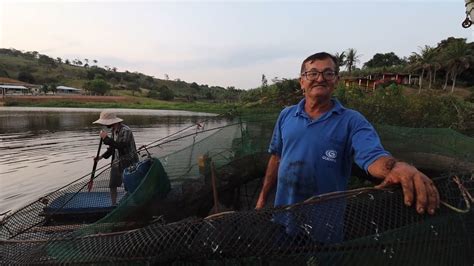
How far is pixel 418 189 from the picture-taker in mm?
1907

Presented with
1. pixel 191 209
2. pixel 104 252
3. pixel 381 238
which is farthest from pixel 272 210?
pixel 191 209

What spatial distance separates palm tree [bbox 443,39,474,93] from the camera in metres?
47.3

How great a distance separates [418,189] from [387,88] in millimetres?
15620

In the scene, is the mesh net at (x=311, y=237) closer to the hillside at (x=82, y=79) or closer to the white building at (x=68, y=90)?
the hillside at (x=82, y=79)

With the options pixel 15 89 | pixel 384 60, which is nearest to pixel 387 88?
pixel 384 60

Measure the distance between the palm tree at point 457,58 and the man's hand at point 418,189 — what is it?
5118 cm

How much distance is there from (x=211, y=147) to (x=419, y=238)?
520 cm

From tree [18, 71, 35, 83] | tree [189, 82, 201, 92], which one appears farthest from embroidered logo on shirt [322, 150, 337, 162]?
tree [189, 82, 201, 92]

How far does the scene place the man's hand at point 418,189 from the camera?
1894 millimetres

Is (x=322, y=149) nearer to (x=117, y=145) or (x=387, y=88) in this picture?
(x=117, y=145)

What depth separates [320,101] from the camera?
2660 millimetres

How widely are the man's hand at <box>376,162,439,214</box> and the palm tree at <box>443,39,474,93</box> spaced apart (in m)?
51.2

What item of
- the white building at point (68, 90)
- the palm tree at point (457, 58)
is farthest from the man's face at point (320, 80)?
the white building at point (68, 90)

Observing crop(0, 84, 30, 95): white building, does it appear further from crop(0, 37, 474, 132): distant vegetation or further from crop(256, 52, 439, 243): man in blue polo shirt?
crop(256, 52, 439, 243): man in blue polo shirt
